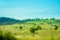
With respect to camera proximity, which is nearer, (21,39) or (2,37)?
(2,37)

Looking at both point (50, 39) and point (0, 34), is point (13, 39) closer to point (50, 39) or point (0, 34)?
point (0, 34)

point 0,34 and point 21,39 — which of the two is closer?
point 0,34

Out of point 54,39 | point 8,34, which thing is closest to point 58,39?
point 54,39

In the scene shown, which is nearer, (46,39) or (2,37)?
(2,37)

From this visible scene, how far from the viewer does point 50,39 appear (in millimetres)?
38469

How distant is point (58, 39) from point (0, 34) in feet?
33.1

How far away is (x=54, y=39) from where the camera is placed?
38.6 meters

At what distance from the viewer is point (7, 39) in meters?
35.3

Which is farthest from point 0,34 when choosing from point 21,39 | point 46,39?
point 46,39

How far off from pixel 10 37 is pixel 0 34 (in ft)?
6.87

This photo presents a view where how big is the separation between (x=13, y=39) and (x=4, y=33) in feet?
5.70

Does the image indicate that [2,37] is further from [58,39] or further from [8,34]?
[58,39]

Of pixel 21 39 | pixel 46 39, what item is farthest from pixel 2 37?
pixel 46 39

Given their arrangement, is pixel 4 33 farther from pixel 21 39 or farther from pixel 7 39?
pixel 21 39
